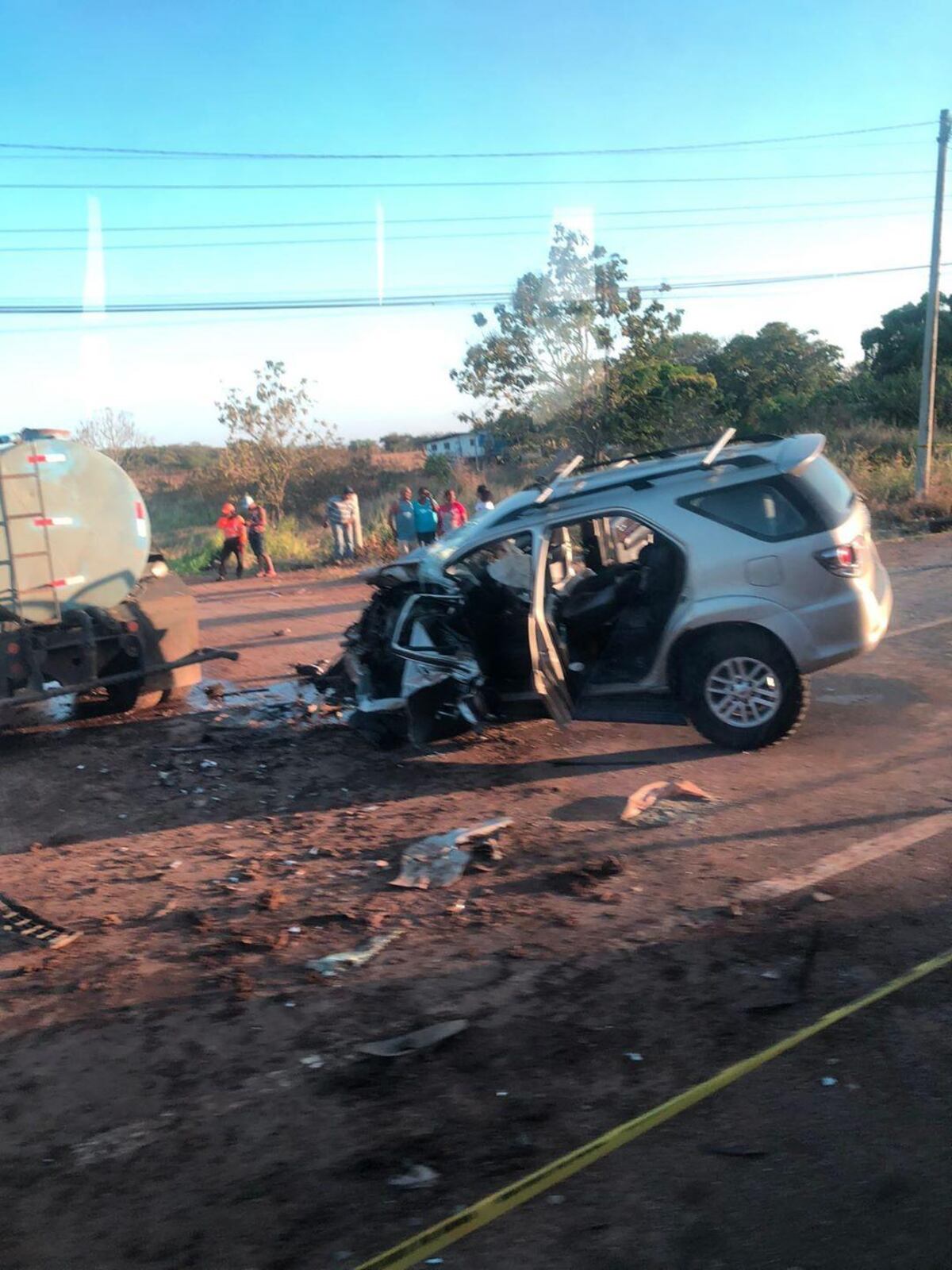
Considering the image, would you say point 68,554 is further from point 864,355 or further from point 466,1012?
point 864,355

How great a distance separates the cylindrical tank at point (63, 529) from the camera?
28.0 feet

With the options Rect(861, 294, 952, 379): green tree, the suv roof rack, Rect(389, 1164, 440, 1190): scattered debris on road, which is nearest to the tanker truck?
the suv roof rack

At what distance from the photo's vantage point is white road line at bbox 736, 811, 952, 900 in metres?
5.19

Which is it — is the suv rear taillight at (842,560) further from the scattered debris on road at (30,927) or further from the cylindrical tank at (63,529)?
the cylindrical tank at (63,529)

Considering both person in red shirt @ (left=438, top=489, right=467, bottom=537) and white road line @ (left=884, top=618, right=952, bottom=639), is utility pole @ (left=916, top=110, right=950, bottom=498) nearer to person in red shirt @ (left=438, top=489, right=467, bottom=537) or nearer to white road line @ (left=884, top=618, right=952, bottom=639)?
person in red shirt @ (left=438, top=489, right=467, bottom=537)

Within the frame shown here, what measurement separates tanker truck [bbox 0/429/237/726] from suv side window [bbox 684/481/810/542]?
15.5 ft

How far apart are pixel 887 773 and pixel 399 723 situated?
329 centimetres

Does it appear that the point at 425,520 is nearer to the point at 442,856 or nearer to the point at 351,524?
the point at 351,524

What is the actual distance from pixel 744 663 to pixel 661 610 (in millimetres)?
733

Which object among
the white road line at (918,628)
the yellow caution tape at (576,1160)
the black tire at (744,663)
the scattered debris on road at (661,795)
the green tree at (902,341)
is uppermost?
the green tree at (902,341)

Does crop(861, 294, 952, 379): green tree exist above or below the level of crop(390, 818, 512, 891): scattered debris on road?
above

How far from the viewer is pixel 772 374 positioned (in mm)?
36969

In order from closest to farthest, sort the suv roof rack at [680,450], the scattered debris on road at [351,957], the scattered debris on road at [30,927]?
the scattered debris on road at [351,957], the scattered debris on road at [30,927], the suv roof rack at [680,450]

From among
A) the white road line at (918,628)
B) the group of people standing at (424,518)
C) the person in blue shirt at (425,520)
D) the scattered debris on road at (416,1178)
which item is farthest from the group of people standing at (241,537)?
the scattered debris on road at (416,1178)
